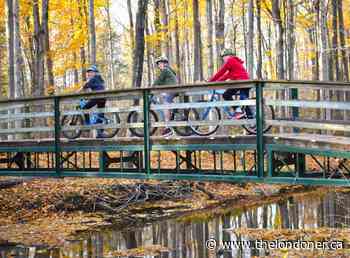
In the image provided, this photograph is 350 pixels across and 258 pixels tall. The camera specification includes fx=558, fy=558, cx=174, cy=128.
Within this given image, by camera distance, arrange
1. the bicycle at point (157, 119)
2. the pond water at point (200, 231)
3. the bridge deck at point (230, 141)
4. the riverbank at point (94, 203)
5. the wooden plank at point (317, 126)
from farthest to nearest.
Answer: the riverbank at point (94, 203)
the pond water at point (200, 231)
the bicycle at point (157, 119)
the bridge deck at point (230, 141)
the wooden plank at point (317, 126)

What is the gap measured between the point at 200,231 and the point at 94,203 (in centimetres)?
395

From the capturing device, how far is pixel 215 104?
33.4ft

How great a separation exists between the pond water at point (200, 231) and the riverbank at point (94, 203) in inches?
24.3

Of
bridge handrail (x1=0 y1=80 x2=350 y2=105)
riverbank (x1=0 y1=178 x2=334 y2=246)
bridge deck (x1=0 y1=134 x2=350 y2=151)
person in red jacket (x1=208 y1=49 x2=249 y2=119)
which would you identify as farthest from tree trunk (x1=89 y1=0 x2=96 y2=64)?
person in red jacket (x1=208 y1=49 x2=249 y2=119)

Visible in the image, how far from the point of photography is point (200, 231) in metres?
14.4

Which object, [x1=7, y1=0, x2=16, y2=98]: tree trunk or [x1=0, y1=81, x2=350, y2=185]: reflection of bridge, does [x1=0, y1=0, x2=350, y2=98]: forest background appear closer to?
[x1=7, y1=0, x2=16, y2=98]: tree trunk

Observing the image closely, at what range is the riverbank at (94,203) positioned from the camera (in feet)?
47.8

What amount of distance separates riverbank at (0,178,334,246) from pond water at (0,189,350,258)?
618 mm

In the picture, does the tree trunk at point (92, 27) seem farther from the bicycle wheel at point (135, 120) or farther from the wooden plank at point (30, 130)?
the bicycle wheel at point (135, 120)

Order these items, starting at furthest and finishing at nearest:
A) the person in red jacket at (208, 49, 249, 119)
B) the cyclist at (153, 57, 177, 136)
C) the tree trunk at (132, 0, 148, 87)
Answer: the tree trunk at (132, 0, 148, 87)
the cyclist at (153, 57, 177, 136)
the person in red jacket at (208, 49, 249, 119)

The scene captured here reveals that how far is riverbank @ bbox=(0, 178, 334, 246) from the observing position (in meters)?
14.6

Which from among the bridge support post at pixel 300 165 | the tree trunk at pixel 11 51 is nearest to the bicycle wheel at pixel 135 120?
the bridge support post at pixel 300 165

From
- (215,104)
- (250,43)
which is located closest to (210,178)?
(215,104)

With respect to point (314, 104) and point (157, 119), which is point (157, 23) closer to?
point (157, 119)
